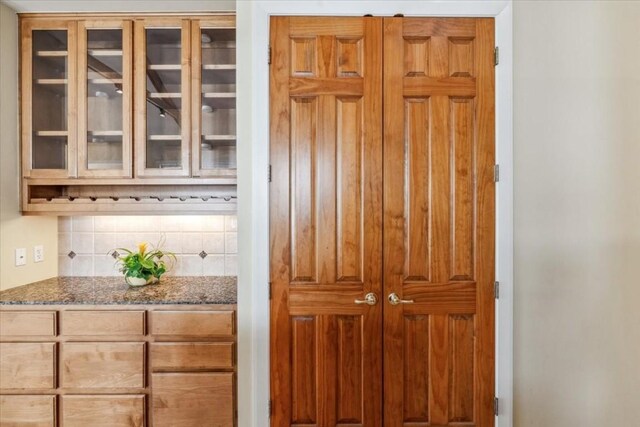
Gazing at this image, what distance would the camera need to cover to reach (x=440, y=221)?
1.64m

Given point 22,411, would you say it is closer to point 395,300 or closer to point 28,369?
point 28,369

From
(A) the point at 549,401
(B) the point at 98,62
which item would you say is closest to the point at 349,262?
(A) the point at 549,401

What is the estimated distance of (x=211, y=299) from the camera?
1683mm

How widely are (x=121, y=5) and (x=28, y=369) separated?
1.99 m

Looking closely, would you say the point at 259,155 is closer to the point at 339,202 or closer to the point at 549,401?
the point at 339,202

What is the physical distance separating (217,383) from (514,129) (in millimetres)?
1928

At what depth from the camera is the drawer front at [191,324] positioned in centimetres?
165

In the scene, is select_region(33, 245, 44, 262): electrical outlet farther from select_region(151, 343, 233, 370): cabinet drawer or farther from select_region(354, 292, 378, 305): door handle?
select_region(354, 292, 378, 305): door handle

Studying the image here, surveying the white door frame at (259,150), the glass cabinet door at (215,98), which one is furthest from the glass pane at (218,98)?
the white door frame at (259,150)

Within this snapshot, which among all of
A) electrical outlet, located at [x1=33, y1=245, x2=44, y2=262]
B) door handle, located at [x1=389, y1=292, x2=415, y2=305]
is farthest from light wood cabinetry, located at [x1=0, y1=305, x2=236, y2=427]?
door handle, located at [x1=389, y1=292, x2=415, y2=305]

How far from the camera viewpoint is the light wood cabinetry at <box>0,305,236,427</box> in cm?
164

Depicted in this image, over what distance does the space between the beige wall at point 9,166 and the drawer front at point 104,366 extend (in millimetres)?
653

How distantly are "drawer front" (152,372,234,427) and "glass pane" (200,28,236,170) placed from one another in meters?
1.13

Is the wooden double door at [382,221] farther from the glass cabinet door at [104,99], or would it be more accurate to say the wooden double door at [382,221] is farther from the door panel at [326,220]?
the glass cabinet door at [104,99]
